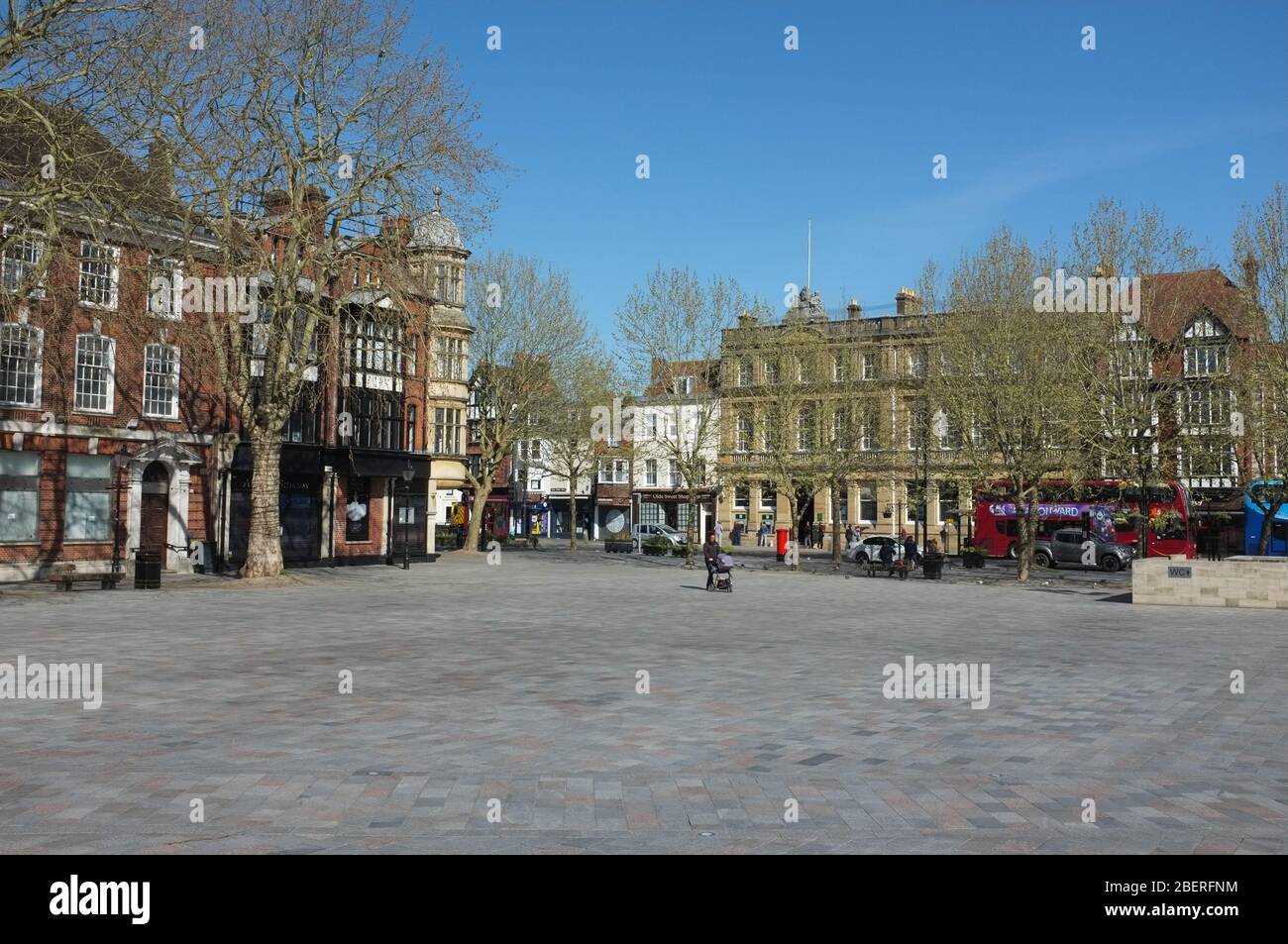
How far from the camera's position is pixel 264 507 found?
29.2 meters

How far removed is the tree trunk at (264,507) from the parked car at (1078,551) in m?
33.6

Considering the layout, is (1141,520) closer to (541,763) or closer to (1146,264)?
(1146,264)

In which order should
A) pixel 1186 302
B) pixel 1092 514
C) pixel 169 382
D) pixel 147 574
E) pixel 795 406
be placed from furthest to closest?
pixel 1092 514
pixel 795 406
pixel 1186 302
pixel 169 382
pixel 147 574

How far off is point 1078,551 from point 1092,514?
2354 mm

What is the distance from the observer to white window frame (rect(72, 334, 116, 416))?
1254 inches

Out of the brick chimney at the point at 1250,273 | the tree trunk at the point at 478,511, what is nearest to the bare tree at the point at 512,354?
the tree trunk at the point at 478,511

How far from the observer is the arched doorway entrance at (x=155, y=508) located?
34.2 meters

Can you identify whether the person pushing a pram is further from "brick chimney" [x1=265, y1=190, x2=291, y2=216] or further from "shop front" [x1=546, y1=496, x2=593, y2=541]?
"shop front" [x1=546, y1=496, x2=593, y2=541]

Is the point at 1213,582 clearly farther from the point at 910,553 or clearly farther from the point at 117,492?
the point at 117,492
